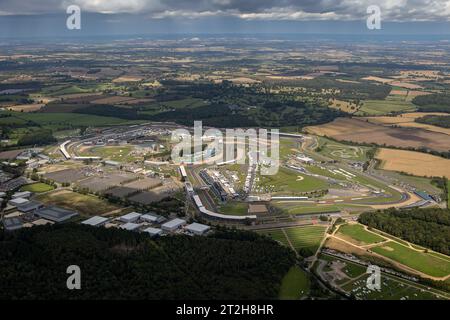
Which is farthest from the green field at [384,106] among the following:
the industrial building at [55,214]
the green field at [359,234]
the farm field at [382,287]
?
the industrial building at [55,214]

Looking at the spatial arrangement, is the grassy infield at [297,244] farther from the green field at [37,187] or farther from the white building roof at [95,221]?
the green field at [37,187]

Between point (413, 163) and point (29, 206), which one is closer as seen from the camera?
point (29, 206)

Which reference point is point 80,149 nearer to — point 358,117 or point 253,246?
point 253,246

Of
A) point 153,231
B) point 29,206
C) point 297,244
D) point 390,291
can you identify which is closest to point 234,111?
point 29,206

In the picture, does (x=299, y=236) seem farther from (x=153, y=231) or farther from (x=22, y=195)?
(x=22, y=195)

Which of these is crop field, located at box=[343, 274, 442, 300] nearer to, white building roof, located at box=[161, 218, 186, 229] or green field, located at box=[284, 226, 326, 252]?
green field, located at box=[284, 226, 326, 252]

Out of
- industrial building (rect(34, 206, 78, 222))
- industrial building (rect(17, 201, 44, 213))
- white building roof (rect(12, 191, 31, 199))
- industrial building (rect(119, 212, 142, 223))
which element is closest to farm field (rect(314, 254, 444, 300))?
industrial building (rect(119, 212, 142, 223))

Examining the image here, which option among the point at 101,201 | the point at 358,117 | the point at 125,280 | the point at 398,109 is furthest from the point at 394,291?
the point at 398,109
